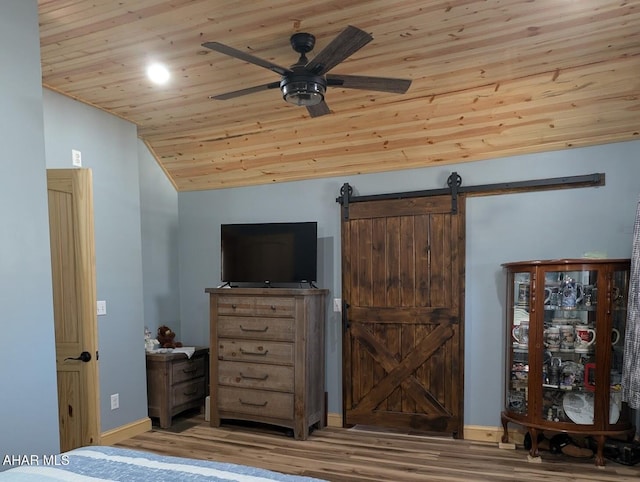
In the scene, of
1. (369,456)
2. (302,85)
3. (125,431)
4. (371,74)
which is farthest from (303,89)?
(125,431)

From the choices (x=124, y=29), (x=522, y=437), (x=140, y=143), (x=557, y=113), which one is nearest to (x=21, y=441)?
(x=124, y=29)

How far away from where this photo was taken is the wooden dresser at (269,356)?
373 cm

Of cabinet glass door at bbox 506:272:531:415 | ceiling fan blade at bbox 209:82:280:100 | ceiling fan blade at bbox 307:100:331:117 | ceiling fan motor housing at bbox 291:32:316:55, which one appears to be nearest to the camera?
ceiling fan blade at bbox 209:82:280:100

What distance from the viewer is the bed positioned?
1366mm

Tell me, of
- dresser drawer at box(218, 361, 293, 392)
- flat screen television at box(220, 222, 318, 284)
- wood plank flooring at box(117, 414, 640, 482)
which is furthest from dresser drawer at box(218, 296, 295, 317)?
wood plank flooring at box(117, 414, 640, 482)

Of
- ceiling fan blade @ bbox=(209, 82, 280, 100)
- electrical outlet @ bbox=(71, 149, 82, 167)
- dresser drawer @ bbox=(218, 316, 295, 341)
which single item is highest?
ceiling fan blade @ bbox=(209, 82, 280, 100)

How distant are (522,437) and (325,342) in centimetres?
178

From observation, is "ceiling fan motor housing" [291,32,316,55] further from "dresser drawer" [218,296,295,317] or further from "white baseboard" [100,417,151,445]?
"white baseboard" [100,417,151,445]

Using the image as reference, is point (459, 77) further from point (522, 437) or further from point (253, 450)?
point (253, 450)

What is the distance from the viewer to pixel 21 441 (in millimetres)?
1967

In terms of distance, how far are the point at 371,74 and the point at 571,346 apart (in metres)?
2.41

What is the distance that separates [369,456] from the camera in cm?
337

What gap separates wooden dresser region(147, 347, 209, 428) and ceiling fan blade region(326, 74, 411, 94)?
2.87 m

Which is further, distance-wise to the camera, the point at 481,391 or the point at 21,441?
the point at 481,391
